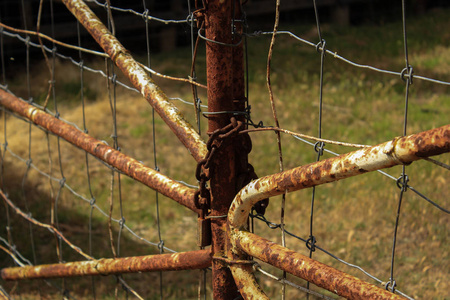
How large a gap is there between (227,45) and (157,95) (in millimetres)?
416

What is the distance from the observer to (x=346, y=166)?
128 centimetres

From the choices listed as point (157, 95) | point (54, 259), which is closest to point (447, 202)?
point (54, 259)

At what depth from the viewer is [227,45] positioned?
5.25ft

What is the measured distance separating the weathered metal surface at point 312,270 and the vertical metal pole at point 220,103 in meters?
0.10

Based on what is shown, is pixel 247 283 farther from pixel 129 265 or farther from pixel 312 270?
pixel 129 265

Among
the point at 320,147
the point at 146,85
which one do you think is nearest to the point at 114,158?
the point at 146,85

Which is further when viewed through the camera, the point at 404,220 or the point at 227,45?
the point at 404,220

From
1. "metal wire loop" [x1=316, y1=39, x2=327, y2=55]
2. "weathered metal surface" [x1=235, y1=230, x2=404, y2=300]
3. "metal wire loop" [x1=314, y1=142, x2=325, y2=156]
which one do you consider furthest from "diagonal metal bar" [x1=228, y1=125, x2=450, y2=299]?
"metal wire loop" [x1=316, y1=39, x2=327, y2=55]

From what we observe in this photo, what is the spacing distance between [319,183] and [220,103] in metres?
0.41

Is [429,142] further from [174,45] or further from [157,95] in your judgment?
[174,45]

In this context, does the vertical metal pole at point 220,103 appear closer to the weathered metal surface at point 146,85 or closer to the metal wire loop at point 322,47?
the weathered metal surface at point 146,85

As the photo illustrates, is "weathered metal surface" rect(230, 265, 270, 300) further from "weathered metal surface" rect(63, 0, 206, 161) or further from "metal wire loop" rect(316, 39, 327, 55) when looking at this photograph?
"metal wire loop" rect(316, 39, 327, 55)

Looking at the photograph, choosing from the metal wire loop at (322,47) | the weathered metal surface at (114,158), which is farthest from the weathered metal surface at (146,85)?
the metal wire loop at (322,47)

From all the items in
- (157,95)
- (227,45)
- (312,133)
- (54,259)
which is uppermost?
(227,45)
